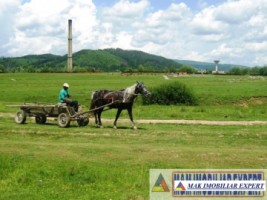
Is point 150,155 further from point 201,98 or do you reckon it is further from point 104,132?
point 201,98

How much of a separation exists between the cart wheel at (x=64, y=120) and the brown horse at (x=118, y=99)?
1468mm

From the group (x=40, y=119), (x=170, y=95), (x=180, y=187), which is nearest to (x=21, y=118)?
(x=40, y=119)

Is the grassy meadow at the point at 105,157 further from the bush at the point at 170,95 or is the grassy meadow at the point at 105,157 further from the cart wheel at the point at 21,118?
the bush at the point at 170,95

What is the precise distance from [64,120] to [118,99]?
118 inches

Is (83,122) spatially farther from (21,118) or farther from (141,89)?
(141,89)

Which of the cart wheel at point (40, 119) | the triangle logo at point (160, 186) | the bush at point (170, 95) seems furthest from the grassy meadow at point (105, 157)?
the bush at point (170, 95)

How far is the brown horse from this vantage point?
22.8 m

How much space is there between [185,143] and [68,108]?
8.00 meters

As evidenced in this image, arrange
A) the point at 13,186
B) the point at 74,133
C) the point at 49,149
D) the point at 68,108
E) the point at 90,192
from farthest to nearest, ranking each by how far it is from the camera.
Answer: the point at 68,108
the point at 74,133
the point at 49,149
the point at 13,186
the point at 90,192

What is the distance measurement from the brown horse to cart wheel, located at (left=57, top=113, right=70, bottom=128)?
147 cm

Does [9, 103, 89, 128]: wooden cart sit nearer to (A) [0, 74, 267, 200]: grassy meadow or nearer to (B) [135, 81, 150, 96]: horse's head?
(A) [0, 74, 267, 200]: grassy meadow

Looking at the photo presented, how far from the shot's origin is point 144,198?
11234mm

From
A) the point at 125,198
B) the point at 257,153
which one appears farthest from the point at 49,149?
the point at 257,153

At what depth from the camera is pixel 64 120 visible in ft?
77.8
